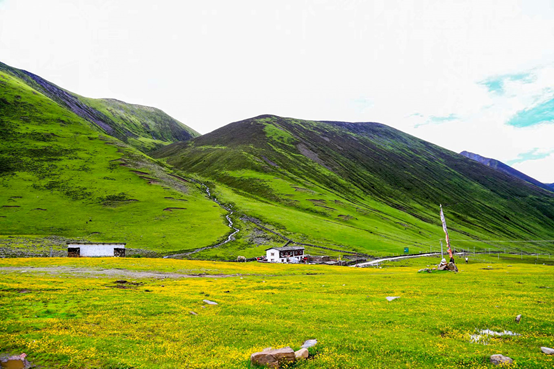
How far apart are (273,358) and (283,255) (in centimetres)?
10164

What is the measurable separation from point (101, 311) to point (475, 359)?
27.7m

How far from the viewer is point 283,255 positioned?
379 ft

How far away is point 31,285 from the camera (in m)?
37.5

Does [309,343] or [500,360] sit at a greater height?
[500,360]

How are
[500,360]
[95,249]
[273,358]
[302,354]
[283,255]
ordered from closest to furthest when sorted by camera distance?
[500,360], [273,358], [302,354], [95,249], [283,255]

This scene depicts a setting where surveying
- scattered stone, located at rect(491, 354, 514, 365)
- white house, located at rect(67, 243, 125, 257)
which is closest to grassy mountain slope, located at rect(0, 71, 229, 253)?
white house, located at rect(67, 243, 125, 257)

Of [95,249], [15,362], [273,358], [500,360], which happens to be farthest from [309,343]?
[95,249]

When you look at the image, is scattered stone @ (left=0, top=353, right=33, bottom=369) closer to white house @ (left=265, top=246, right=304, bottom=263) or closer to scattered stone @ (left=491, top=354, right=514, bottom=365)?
scattered stone @ (left=491, top=354, right=514, bottom=365)

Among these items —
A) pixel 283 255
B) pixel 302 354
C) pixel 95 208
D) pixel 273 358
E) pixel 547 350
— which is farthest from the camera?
pixel 95 208

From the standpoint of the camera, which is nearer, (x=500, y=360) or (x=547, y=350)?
(x=500, y=360)

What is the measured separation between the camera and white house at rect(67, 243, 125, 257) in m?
93.6

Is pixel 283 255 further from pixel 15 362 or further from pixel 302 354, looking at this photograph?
pixel 15 362

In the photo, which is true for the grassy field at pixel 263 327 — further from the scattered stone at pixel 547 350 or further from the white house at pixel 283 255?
the white house at pixel 283 255

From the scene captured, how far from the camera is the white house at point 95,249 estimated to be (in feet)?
307
